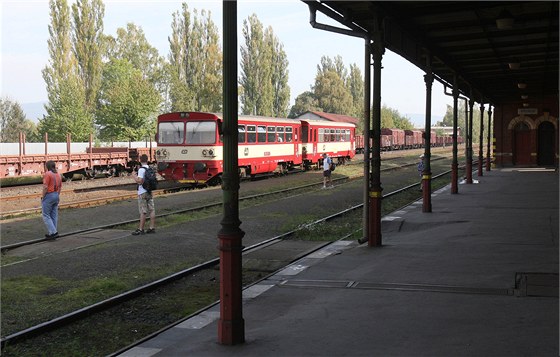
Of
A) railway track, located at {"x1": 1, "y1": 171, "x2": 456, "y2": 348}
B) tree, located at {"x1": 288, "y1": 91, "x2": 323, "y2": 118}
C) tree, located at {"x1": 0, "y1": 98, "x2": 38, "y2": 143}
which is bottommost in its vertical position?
railway track, located at {"x1": 1, "y1": 171, "x2": 456, "y2": 348}

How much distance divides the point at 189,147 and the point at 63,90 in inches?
1070

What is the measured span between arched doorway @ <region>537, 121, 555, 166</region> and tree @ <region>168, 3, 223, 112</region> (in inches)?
1334

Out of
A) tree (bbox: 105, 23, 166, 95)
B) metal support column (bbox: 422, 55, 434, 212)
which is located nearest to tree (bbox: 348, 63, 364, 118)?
tree (bbox: 105, 23, 166, 95)

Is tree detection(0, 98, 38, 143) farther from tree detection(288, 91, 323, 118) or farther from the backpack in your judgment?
the backpack

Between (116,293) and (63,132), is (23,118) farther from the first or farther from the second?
(116,293)

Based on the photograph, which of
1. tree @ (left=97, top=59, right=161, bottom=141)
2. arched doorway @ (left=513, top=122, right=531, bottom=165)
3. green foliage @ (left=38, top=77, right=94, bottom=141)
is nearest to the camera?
arched doorway @ (left=513, top=122, right=531, bottom=165)

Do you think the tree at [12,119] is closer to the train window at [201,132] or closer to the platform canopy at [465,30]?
the train window at [201,132]

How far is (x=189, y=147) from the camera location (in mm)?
23812

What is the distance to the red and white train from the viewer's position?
23.6m

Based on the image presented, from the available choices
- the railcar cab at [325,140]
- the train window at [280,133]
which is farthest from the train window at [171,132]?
the railcar cab at [325,140]

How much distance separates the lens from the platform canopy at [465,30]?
10656 millimetres

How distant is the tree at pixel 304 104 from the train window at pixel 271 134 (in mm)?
76934

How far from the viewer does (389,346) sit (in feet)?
17.4

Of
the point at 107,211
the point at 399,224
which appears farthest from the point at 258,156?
the point at 399,224
